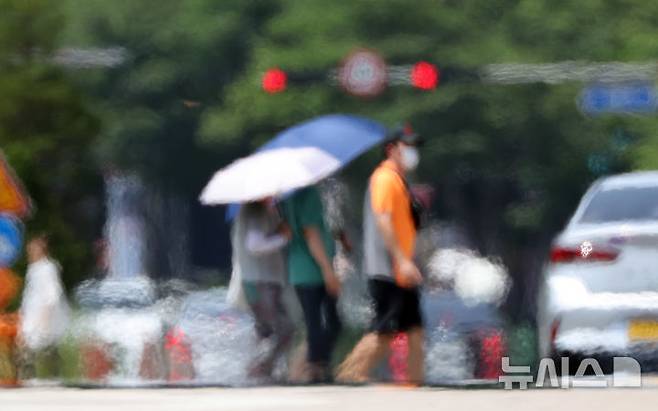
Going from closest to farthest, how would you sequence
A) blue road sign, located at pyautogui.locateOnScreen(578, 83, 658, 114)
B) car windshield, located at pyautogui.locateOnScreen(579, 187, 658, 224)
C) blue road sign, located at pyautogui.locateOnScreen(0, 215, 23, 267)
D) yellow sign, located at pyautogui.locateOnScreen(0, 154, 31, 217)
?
car windshield, located at pyautogui.locateOnScreen(579, 187, 658, 224) → yellow sign, located at pyautogui.locateOnScreen(0, 154, 31, 217) → blue road sign, located at pyautogui.locateOnScreen(0, 215, 23, 267) → blue road sign, located at pyautogui.locateOnScreen(578, 83, 658, 114)

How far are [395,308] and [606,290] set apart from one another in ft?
6.52

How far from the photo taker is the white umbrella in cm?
1792

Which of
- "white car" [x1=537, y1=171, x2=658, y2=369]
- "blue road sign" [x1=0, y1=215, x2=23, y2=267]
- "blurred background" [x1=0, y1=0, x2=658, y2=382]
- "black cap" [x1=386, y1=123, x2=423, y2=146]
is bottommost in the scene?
"white car" [x1=537, y1=171, x2=658, y2=369]

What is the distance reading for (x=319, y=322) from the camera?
16.1 metres

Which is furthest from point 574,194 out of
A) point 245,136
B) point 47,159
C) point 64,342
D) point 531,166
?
point 64,342

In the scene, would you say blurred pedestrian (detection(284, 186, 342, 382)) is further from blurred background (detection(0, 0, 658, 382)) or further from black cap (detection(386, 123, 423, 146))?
blurred background (detection(0, 0, 658, 382))

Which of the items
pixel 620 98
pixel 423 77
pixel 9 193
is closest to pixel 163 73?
pixel 423 77

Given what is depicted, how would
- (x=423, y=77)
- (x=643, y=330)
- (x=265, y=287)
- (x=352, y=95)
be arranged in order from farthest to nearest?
(x=352, y=95) → (x=423, y=77) → (x=265, y=287) → (x=643, y=330)

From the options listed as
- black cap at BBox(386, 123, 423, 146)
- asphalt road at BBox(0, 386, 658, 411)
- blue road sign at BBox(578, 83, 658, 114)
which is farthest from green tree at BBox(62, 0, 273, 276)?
asphalt road at BBox(0, 386, 658, 411)

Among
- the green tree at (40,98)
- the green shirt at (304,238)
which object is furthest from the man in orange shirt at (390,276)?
the green tree at (40,98)

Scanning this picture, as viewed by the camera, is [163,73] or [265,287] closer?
[265,287]

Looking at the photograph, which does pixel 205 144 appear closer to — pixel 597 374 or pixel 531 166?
pixel 531 166

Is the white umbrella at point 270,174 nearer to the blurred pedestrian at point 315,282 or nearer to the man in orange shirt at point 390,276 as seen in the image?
the blurred pedestrian at point 315,282

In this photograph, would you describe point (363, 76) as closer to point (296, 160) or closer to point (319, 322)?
point (296, 160)
